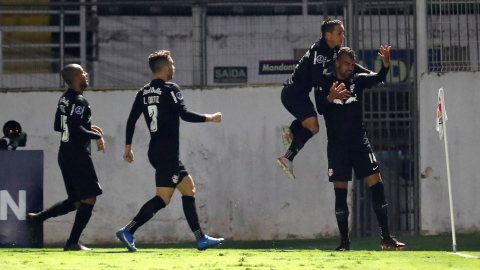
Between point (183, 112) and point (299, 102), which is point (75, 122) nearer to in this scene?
point (183, 112)

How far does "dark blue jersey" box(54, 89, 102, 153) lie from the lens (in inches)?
310

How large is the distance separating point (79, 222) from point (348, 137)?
2693 mm

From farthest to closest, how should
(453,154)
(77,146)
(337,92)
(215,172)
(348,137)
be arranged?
1. (215,172)
2. (453,154)
3. (77,146)
4. (348,137)
5. (337,92)

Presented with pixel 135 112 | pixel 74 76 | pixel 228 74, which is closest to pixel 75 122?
pixel 74 76

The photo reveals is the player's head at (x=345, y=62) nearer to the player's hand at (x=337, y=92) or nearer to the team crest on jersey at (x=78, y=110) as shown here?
the player's hand at (x=337, y=92)

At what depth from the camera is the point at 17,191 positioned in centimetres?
865

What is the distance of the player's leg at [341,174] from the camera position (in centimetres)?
773

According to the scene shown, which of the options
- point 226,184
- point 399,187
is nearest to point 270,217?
point 226,184

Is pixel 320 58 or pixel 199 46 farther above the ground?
pixel 199 46

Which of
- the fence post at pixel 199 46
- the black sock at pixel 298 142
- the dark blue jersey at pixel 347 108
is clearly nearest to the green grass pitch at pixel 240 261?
the dark blue jersey at pixel 347 108

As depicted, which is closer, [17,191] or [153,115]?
[153,115]

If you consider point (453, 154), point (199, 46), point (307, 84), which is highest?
point (199, 46)

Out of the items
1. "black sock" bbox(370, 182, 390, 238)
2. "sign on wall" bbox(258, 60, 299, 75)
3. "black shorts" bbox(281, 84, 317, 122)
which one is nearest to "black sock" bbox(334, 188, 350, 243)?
"black sock" bbox(370, 182, 390, 238)

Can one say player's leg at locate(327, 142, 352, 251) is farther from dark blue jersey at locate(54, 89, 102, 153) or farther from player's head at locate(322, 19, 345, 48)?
dark blue jersey at locate(54, 89, 102, 153)
